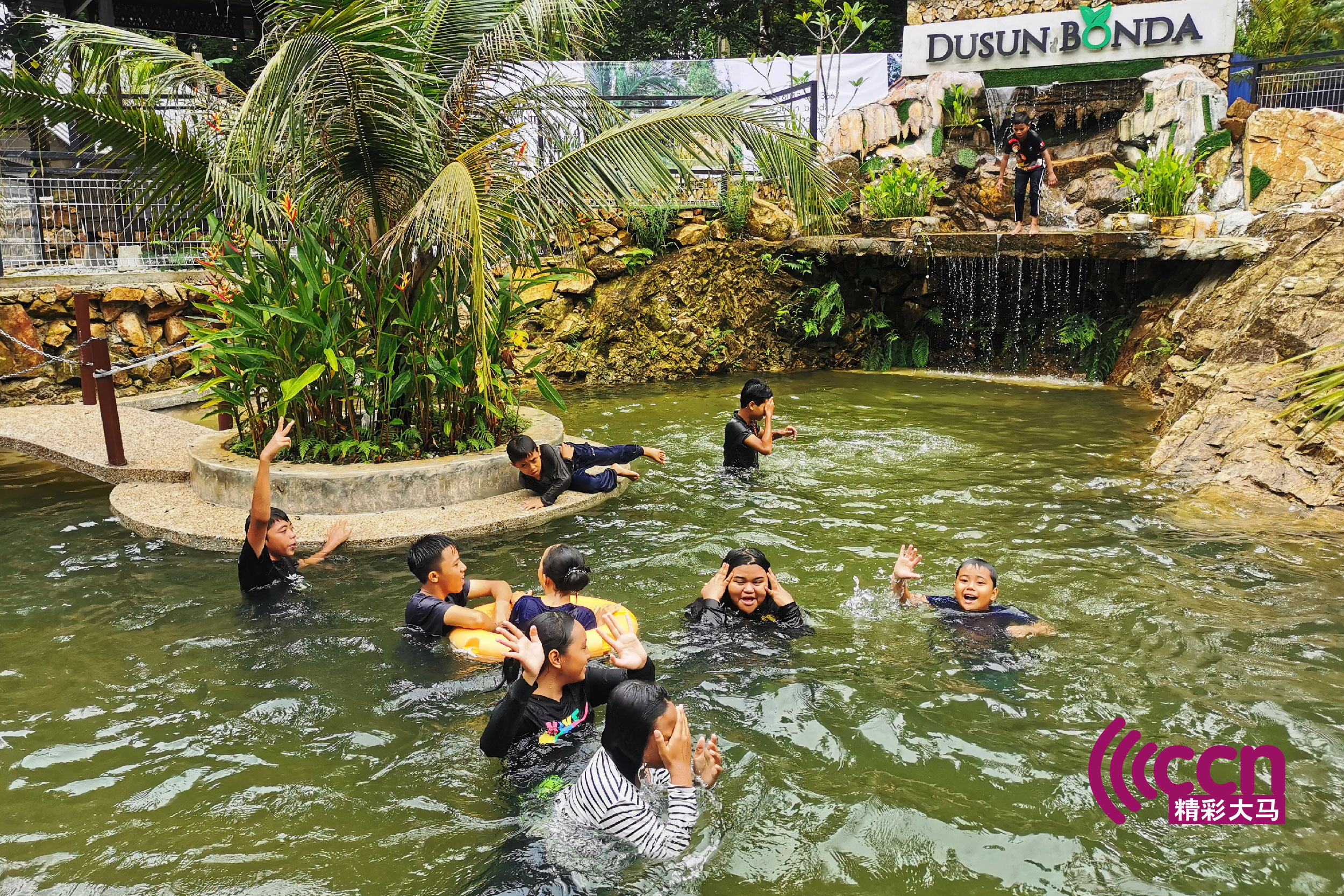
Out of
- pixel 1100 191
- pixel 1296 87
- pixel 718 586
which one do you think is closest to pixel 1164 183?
pixel 1100 191

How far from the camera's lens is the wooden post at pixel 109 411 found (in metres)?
9.49

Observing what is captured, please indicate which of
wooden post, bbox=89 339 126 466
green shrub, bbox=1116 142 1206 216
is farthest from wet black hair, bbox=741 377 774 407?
green shrub, bbox=1116 142 1206 216

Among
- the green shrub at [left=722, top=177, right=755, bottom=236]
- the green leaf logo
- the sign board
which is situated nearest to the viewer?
the green shrub at [left=722, top=177, right=755, bottom=236]

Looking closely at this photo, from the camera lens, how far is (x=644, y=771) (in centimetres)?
413

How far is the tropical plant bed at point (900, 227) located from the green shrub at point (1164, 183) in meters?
3.10

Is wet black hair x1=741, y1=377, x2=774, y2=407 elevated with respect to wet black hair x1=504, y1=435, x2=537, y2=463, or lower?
elevated

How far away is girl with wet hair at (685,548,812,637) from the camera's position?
599 centimetres

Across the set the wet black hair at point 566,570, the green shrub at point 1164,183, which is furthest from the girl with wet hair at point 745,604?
the green shrub at point 1164,183

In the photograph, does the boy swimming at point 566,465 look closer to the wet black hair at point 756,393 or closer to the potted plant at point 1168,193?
the wet black hair at point 756,393

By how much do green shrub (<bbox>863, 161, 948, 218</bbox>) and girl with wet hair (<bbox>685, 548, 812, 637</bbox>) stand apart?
12521 millimetres

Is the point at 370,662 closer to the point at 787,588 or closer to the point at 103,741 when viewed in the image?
the point at 103,741

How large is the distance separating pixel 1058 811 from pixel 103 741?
4.69 meters

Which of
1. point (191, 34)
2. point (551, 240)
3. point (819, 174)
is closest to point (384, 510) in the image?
point (551, 240)

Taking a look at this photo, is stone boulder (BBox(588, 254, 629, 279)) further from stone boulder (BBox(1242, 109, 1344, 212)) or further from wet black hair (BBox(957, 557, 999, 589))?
wet black hair (BBox(957, 557, 999, 589))
